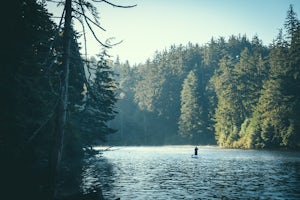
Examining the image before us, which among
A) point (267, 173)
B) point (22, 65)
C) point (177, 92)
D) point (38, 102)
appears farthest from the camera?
point (177, 92)

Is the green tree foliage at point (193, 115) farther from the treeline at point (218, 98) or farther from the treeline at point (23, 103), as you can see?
the treeline at point (23, 103)

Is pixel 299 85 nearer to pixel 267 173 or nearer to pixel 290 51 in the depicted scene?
pixel 290 51

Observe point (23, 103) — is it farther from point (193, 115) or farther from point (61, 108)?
point (193, 115)

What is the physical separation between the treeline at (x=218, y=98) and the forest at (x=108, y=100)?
13.3 inches

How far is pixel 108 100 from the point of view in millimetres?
30406

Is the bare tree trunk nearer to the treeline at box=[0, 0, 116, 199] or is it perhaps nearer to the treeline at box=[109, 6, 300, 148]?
the treeline at box=[0, 0, 116, 199]

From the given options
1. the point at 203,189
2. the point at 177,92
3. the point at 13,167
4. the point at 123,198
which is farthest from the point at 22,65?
the point at 177,92

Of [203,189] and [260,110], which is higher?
[260,110]

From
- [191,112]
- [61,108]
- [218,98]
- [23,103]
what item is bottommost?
[61,108]

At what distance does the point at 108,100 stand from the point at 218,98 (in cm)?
9026

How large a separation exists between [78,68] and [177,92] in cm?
12918

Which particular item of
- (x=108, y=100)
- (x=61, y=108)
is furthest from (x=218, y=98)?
(x=61, y=108)

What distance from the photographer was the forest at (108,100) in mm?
13657

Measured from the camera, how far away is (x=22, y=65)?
19.5 m
